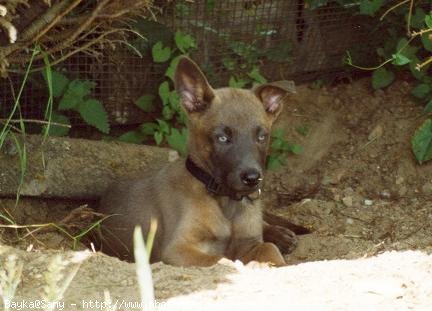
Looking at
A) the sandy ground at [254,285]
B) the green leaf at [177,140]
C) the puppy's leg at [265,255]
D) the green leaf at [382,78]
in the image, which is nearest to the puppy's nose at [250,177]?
the puppy's leg at [265,255]

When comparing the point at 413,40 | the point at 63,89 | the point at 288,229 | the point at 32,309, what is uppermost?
the point at 413,40

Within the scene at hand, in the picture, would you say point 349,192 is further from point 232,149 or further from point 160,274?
point 160,274

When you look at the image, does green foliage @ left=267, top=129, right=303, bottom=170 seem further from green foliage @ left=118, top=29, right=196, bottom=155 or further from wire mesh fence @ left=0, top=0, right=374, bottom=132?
green foliage @ left=118, top=29, right=196, bottom=155

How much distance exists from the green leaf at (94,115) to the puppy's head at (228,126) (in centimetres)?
104

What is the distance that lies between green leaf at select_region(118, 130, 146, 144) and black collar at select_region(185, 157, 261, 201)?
57.2 inches

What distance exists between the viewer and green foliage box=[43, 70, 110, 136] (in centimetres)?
704

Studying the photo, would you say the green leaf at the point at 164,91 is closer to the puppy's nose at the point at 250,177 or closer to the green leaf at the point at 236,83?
the green leaf at the point at 236,83

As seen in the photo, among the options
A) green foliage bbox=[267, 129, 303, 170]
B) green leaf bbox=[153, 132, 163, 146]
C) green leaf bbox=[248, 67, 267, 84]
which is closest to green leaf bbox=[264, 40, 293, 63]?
green leaf bbox=[248, 67, 267, 84]

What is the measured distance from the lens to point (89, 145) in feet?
23.1

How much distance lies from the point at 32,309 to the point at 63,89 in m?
3.31

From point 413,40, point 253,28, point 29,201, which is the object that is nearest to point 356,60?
point 413,40

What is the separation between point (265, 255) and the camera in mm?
5855

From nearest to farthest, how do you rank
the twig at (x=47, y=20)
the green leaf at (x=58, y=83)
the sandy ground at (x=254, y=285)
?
the sandy ground at (x=254, y=285) → the twig at (x=47, y=20) → the green leaf at (x=58, y=83)

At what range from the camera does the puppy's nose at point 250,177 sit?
574 cm
